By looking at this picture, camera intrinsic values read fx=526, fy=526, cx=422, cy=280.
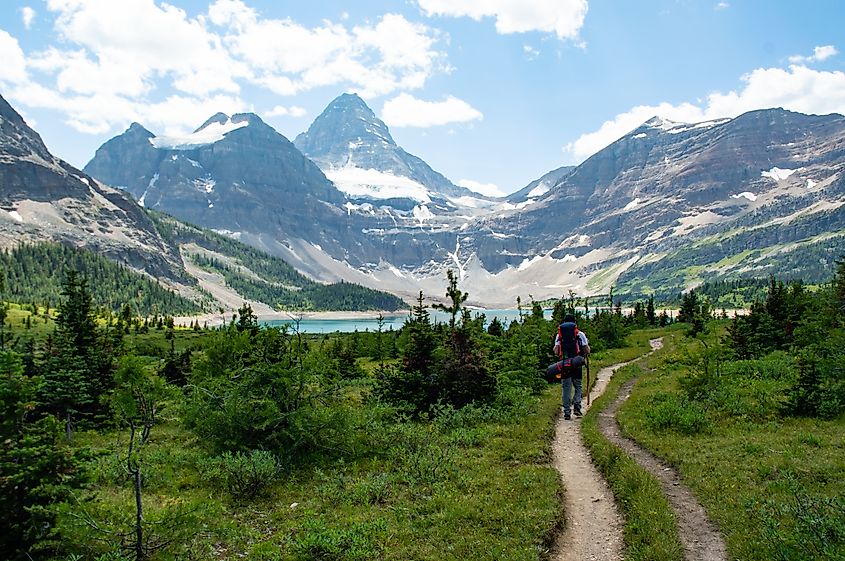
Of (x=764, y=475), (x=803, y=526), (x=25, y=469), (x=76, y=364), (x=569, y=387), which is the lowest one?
(x=764, y=475)

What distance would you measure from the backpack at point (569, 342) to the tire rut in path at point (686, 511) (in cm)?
384

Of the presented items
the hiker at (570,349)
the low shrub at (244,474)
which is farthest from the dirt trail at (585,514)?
the low shrub at (244,474)

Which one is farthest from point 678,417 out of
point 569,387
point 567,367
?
point 569,387

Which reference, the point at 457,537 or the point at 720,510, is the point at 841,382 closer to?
the point at 720,510

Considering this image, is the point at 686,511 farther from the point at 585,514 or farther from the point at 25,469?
the point at 25,469

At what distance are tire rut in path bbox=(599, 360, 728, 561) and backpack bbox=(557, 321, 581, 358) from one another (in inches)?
151

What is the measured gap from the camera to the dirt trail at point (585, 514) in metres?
8.53

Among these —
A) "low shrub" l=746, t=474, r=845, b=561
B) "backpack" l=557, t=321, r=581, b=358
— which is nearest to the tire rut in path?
"low shrub" l=746, t=474, r=845, b=561

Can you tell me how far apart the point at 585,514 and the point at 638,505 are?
98cm

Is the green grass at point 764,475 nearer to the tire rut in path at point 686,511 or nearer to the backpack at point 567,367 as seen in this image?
the tire rut in path at point 686,511

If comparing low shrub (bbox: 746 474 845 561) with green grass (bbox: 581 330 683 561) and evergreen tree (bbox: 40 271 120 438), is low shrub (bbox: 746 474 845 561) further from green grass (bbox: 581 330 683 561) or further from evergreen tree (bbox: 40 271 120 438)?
evergreen tree (bbox: 40 271 120 438)

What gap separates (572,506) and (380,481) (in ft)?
14.2

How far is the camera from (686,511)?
9.47m

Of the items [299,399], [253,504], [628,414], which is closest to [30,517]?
[253,504]
